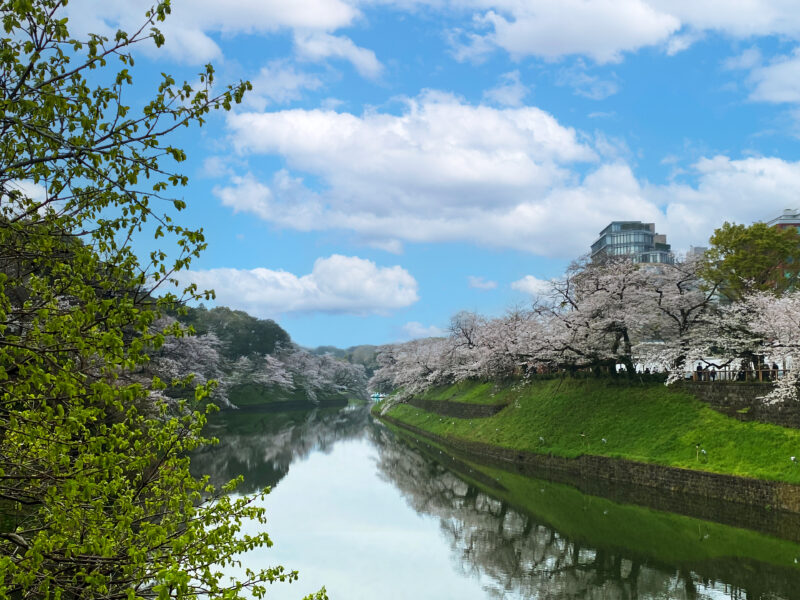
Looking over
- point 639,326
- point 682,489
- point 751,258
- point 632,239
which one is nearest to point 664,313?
point 639,326

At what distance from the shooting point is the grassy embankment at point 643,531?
2016 centimetres

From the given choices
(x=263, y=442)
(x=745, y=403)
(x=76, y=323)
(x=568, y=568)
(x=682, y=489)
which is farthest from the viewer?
(x=263, y=442)

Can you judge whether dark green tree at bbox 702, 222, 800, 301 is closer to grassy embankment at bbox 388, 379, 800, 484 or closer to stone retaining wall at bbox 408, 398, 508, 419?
grassy embankment at bbox 388, 379, 800, 484

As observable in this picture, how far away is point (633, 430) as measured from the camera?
114ft

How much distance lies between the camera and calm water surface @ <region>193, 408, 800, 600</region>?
18109mm

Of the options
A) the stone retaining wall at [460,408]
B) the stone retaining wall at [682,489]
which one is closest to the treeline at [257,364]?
the stone retaining wall at [460,408]

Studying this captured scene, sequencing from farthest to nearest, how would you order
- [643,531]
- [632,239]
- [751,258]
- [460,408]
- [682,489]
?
[632,239], [460,408], [751,258], [682,489], [643,531]

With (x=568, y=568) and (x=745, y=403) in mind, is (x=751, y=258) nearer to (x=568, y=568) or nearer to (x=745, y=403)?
(x=745, y=403)

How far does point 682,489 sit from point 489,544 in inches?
469

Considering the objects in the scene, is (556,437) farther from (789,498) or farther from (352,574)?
(352,574)

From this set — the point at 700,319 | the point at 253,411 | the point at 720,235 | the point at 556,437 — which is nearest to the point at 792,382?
the point at 700,319

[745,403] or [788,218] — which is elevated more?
[788,218]

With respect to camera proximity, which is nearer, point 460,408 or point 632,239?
point 460,408

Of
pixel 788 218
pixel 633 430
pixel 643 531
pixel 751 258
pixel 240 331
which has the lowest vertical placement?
pixel 643 531
